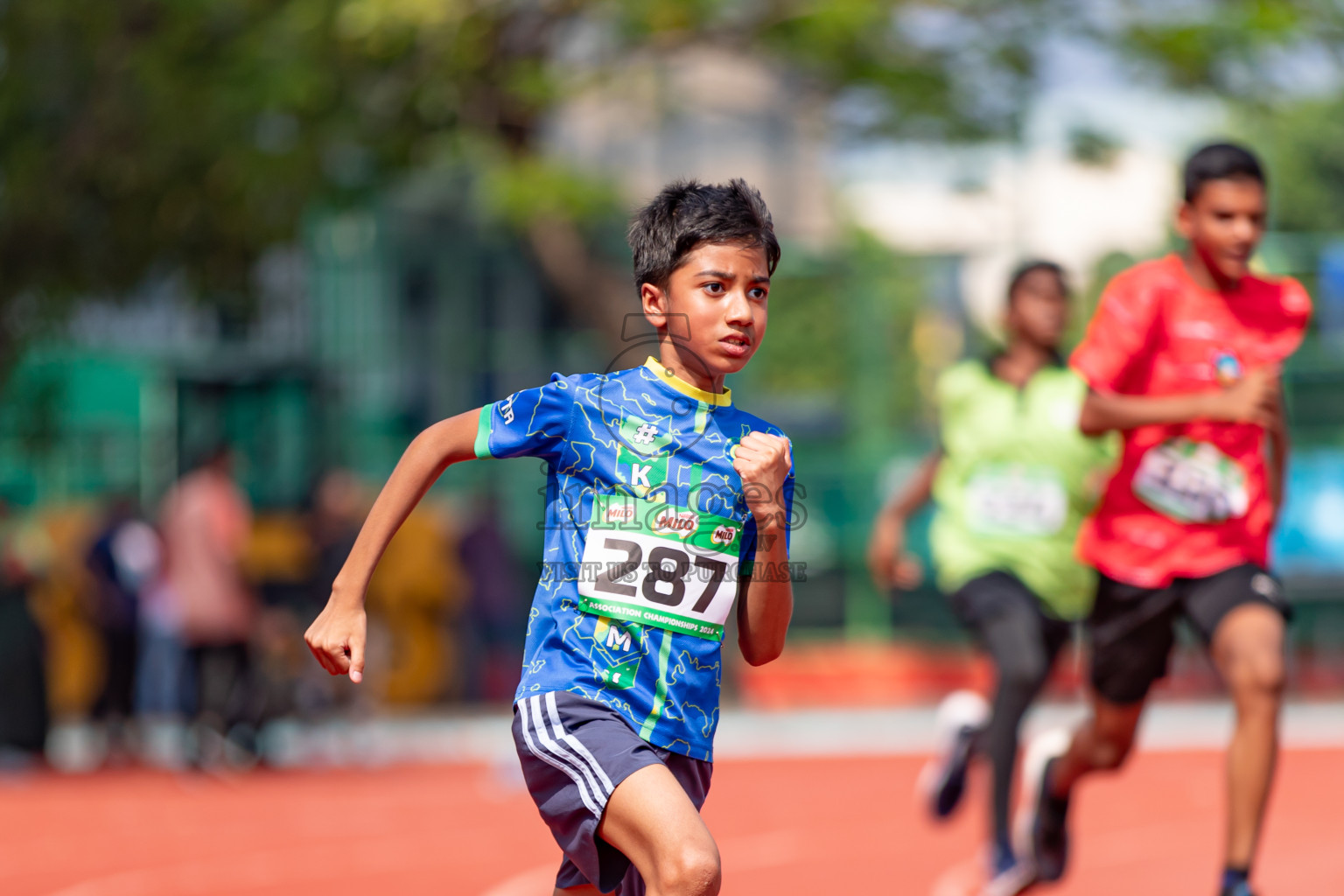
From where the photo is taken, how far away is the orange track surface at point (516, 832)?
7.87 m

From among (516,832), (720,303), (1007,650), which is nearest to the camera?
(720,303)

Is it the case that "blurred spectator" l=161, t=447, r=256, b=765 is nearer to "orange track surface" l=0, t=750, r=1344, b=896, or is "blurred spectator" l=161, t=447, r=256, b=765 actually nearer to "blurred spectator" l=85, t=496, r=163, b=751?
"orange track surface" l=0, t=750, r=1344, b=896

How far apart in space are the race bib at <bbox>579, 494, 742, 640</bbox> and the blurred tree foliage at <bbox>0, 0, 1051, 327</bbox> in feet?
34.4

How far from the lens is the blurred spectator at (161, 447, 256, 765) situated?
42.0 ft

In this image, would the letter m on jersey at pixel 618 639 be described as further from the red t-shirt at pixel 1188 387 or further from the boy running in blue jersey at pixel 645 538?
the red t-shirt at pixel 1188 387

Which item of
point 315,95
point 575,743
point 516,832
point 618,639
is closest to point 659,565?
point 618,639

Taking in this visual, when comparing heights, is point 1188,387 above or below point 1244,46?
below

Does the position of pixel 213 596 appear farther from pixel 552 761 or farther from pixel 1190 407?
pixel 552 761

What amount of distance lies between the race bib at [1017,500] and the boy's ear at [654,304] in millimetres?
3357

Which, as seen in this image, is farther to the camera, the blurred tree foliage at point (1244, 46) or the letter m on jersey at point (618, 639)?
the blurred tree foliage at point (1244, 46)

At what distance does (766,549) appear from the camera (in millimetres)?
3807

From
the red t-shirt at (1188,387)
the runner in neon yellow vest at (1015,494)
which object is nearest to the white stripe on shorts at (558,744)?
the red t-shirt at (1188,387)

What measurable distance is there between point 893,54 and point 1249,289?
10.7 metres

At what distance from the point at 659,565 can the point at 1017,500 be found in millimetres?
3540
